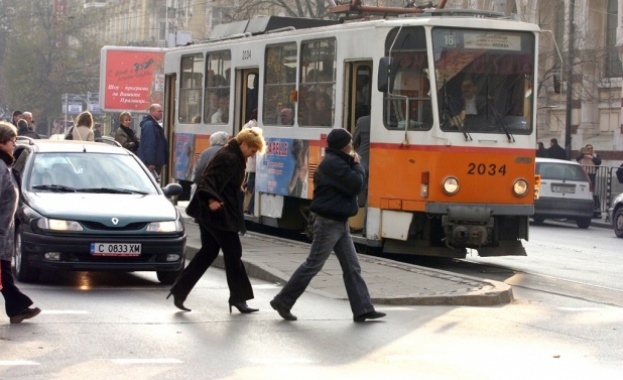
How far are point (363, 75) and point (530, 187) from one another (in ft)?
8.85

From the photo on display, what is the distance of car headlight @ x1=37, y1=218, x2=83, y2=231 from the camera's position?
1370 cm

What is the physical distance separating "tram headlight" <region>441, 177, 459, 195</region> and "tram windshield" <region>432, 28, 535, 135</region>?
2.05 feet

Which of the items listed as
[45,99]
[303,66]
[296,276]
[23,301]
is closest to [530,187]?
[303,66]

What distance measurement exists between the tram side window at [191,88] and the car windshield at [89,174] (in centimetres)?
878

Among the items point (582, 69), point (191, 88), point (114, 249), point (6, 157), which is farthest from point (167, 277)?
point (582, 69)

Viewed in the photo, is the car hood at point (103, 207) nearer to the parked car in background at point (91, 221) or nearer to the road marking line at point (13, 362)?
the parked car in background at point (91, 221)

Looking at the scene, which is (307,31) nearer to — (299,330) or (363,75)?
(363,75)

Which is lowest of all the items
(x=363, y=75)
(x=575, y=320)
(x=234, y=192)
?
(x=575, y=320)

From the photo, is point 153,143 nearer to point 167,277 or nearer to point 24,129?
point 24,129

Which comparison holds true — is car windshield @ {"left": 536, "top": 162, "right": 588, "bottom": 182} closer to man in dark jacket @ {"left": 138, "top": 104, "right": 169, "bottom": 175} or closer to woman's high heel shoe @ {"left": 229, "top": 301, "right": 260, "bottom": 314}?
man in dark jacket @ {"left": 138, "top": 104, "right": 169, "bottom": 175}

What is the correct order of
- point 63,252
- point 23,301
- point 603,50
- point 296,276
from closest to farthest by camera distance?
point 23,301 < point 296,276 < point 63,252 < point 603,50

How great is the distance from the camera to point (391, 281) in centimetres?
1469

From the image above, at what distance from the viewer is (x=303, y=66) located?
2008 centimetres

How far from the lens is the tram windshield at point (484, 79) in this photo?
17.5m
